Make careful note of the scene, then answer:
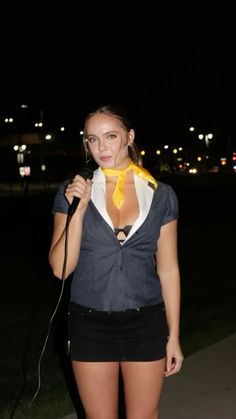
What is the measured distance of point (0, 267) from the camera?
10.9 m

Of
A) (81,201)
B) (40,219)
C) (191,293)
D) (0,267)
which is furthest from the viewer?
(40,219)

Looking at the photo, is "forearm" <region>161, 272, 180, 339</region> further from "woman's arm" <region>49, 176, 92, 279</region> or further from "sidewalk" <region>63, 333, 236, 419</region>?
"sidewalk" <region>63, 333, 236, 419</region>

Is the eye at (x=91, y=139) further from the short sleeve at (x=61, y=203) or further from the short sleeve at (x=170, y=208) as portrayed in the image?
the short sleeve at (x=170, y=208)

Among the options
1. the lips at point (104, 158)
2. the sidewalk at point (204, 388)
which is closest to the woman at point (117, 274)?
the lips at point (104, 158)

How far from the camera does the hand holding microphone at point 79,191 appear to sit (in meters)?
2.16

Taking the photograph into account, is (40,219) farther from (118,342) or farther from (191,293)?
(118,342)

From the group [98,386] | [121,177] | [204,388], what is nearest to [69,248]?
[121,177]

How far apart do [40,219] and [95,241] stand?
61.9 ft

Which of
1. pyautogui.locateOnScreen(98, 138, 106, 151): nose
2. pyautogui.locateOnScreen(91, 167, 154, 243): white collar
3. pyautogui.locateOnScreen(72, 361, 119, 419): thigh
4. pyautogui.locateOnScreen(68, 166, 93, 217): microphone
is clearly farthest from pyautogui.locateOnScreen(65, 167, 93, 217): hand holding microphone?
pyautogui.locateOnScreen(72, 361, 119, 419): thigh

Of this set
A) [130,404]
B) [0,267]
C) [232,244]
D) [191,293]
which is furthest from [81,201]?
[232,244]

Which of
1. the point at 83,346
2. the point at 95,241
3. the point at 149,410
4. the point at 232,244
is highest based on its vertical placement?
the point at 95,241

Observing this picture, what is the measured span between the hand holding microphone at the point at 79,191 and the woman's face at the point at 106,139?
0.67 feet

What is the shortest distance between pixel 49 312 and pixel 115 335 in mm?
5313

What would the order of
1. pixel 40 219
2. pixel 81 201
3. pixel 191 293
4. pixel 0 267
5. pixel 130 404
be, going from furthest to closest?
pixel 40 219, pixel 0 267, pixel 191 293, pixel 130 404, pixel 81 201
